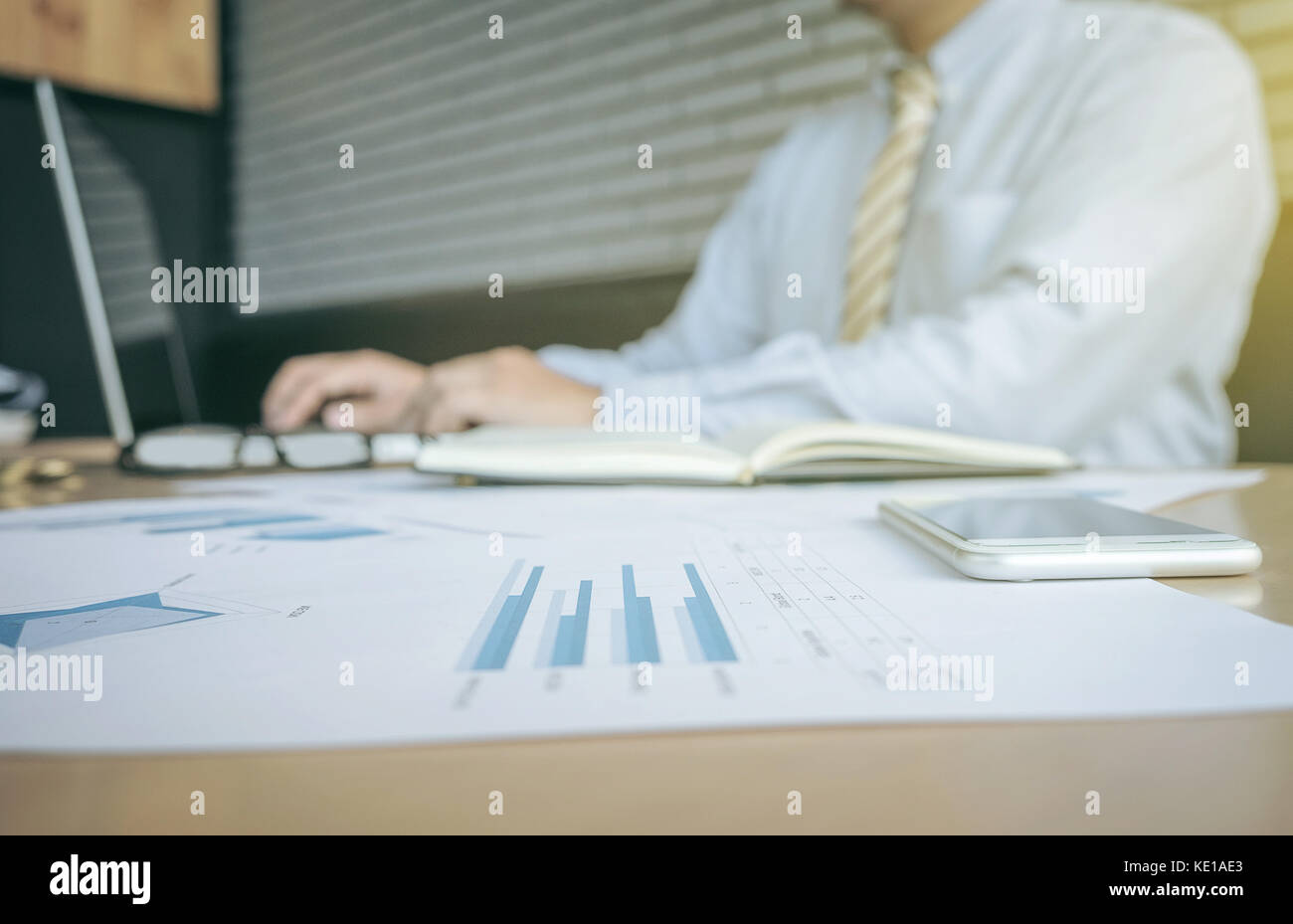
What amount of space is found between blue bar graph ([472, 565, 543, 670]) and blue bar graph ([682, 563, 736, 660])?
0.05 meters

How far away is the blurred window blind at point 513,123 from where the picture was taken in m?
1.81

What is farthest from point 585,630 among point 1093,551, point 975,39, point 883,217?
point 975,39

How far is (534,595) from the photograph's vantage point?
273 millimetres

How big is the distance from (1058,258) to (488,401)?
2.04ft

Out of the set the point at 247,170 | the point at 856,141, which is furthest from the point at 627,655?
the point at 247,170

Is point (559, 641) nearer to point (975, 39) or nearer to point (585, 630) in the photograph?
point (585, 630)

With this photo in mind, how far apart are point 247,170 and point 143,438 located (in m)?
2.58

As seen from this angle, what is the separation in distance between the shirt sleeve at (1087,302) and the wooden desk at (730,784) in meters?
0.67

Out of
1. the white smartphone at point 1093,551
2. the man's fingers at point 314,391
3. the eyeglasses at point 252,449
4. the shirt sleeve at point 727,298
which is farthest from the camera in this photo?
the shirt sleeve at point 727,298

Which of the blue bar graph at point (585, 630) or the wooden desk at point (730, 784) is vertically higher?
the blue bar graph at point (585, 630)

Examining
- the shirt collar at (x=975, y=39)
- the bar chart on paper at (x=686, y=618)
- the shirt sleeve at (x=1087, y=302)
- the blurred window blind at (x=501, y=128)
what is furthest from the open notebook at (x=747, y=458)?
the blurred window blind at (x=501, y=128)

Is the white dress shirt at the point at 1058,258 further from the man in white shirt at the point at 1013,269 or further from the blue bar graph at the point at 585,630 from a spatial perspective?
the blue bar graph at the point at 585,630

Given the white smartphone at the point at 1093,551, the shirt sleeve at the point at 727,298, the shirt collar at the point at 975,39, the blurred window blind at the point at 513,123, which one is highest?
the blurred window blind at the point at 513,123

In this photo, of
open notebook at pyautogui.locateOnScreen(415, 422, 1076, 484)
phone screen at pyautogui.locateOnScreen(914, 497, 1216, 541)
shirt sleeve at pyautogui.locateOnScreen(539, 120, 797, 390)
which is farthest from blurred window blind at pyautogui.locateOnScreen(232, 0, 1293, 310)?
phone screen at pyautogui.locateOnScreen(914, 497, 1216, 541)
